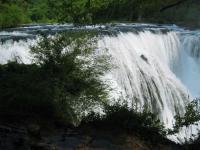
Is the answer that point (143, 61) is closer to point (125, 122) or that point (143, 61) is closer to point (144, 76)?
point (144, 76)

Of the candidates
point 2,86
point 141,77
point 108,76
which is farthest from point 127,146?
point 141,77

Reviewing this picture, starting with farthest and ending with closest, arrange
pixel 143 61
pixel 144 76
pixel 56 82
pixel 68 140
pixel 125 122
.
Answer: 1. pixel 143 61
2. pixel 144 76
3. pixel 56 82
4. pixel 125 122
5. pixel 68 140

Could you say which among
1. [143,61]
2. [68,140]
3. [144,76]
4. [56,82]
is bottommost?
[68,140]

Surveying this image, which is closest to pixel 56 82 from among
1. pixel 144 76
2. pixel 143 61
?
pixel 144 76

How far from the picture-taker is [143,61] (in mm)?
19062

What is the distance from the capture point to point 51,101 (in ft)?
24.8

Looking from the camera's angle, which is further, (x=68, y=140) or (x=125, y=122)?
(x=125, y=122)

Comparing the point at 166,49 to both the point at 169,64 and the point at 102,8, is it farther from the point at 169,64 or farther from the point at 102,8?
the point at 102,8

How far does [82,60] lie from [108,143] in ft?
6.91

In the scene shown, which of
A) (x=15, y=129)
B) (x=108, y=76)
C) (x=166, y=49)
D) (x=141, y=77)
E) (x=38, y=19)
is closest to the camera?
(x=15, y=129)

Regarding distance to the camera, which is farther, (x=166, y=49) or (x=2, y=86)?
(x=166, y=49)

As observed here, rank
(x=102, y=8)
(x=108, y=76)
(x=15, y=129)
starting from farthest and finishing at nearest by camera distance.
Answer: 1. (x=108, y=76)
2. (x=102, y=8)
3. (x=15, y=129)

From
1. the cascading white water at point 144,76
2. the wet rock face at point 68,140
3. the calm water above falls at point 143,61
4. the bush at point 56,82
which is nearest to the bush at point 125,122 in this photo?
the wet rock face at point 68,140

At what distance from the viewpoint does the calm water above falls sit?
15.0 meters
